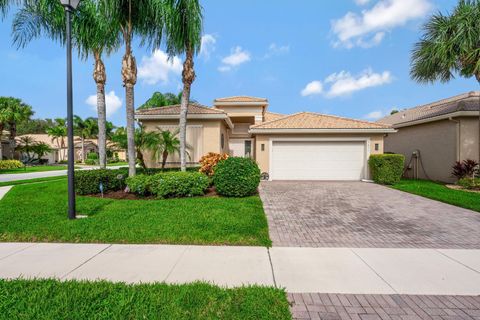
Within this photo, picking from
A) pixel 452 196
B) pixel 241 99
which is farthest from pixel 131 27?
pixel 452 196

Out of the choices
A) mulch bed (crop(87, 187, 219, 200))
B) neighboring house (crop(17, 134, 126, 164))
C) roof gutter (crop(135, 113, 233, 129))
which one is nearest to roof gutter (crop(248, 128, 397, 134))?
roof gutter (crop(135, 113, 233, 129))

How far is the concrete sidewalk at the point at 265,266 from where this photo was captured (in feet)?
9.88

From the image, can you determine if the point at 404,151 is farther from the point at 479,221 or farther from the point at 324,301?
the point at 324,301

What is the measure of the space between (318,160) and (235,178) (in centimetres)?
649

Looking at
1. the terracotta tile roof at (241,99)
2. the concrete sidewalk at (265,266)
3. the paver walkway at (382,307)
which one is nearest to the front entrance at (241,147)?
the terracotta tile roof at (241,99)

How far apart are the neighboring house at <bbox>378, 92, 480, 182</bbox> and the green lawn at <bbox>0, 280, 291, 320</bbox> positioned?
1414 centimetres

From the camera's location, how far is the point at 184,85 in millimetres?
9398

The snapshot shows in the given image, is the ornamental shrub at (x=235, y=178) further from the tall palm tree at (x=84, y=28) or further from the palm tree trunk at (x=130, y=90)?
the tall palm tree at (x=84, y=28)

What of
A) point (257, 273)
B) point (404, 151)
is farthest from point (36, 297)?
point (404, 151)

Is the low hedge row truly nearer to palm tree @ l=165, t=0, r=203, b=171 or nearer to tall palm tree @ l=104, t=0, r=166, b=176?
tall palm tree @ l=104, t=0, r=166, b=176

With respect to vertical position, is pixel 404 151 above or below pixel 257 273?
above

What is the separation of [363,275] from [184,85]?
29.1 feet

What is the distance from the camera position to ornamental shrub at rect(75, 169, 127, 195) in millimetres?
8383

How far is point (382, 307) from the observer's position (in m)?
2.55
